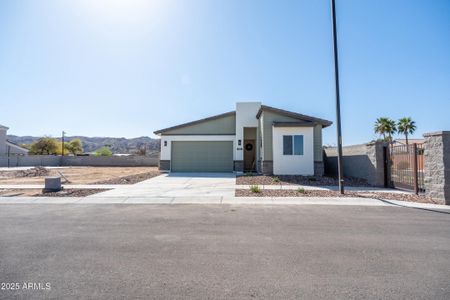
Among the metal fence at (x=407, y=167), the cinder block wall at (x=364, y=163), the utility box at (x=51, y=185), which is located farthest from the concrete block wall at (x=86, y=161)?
the metal fence at (x=407, y=167)

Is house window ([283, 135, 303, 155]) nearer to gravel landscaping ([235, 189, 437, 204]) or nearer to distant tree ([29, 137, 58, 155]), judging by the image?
gravel landscaping ([235, 189, 437, 204])

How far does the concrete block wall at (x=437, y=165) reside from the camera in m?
8.13

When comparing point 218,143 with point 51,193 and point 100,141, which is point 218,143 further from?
point 100,141

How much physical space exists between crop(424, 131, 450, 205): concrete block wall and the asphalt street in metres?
2.19

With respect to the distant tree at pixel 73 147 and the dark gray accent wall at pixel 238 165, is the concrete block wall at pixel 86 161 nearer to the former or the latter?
the dark gray accent wall at pixel 238 165

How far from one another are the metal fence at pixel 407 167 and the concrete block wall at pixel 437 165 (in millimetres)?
738

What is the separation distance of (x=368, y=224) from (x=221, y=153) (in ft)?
49.8

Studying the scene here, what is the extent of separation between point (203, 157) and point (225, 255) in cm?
1658

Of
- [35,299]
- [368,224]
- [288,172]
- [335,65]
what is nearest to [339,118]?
[335,65]

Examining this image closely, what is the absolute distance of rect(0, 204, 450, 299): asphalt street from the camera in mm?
2965

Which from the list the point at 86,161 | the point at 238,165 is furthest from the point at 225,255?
the point at 86,161

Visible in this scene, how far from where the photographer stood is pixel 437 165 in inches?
330

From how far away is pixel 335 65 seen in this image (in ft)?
33.1

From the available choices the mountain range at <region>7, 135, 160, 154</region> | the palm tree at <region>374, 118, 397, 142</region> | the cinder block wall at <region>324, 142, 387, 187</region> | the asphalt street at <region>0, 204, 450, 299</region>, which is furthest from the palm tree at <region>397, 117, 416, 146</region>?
the mountain range at <region>7, 135, 160, 154</region>
